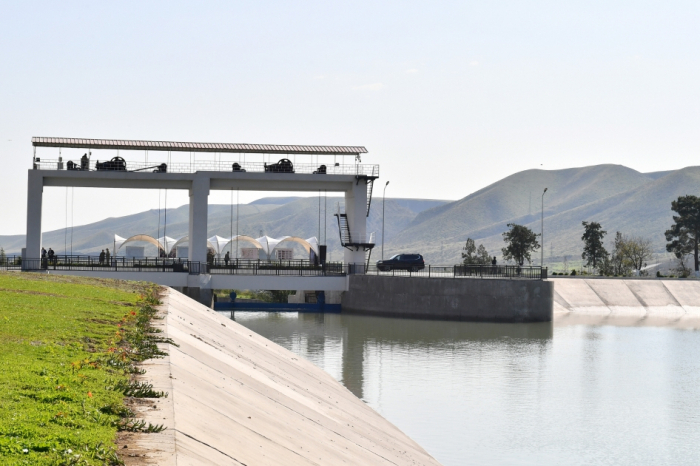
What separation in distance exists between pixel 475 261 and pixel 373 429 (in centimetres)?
8879

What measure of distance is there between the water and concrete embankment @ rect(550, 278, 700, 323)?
1178 cm

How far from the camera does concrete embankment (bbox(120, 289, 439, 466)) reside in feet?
31.0

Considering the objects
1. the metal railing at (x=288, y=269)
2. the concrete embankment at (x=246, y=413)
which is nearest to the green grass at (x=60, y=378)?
the concrete embankment at (x=246, y=413)

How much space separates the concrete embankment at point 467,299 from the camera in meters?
53.9

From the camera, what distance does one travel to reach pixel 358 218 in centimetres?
6044

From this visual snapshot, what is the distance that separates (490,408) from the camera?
82.0ft

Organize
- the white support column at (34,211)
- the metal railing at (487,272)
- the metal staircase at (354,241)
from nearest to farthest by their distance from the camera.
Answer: the white support column at (34,211) → the metal railing at (487,272) → the metal staircase at (354,241)

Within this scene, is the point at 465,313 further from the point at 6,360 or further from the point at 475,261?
the point at 475,261

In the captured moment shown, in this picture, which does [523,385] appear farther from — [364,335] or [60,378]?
[60,378]

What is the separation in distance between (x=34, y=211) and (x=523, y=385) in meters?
39.9

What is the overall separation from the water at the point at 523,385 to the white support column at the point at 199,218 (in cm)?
969

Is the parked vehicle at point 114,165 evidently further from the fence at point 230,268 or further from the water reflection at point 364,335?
the water reflection at point 364,335

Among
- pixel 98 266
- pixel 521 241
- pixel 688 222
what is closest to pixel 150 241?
pixel 98 266

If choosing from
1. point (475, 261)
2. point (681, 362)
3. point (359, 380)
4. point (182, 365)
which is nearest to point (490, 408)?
point (359, 380)
